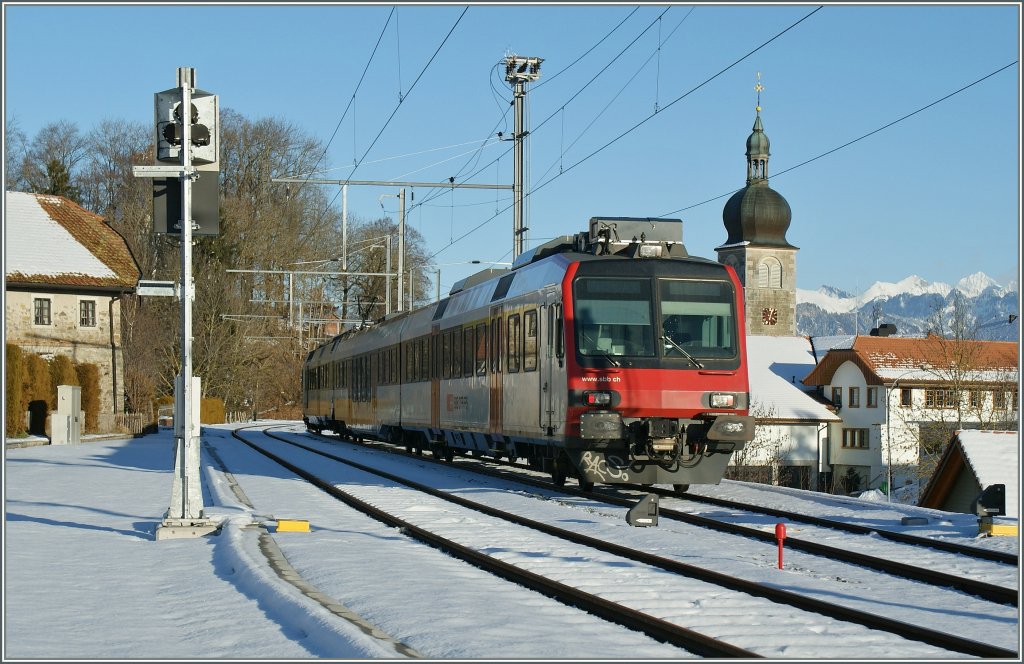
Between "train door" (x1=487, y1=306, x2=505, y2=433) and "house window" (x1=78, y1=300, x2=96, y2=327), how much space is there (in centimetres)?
3265

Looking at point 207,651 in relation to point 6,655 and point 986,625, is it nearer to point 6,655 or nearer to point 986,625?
point 6,655

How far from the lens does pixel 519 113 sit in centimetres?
3083

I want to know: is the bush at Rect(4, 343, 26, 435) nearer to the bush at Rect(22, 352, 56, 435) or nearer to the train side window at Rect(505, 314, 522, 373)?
the bush at Rect(22, 352, 56, 435)

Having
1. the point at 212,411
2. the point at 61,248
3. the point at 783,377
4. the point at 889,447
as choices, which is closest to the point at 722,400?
the point at 61,248

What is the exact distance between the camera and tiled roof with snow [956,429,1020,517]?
2193 centimetres

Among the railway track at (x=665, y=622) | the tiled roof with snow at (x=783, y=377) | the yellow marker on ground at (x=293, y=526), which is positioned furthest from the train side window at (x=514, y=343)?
the tiled roof with snow at (x=783, y=377)

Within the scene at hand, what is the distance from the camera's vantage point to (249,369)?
74875mm

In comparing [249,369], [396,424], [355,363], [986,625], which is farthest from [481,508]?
[249,369]

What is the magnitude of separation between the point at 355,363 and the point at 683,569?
29915 millimetres

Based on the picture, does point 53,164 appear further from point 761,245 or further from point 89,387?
point 761,245

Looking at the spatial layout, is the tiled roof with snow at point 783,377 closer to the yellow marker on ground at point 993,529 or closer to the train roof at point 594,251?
the train roof at point 594,251

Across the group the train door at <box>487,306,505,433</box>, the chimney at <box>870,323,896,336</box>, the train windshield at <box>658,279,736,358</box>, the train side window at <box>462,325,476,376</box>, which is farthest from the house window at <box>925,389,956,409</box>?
the train windshield at <box>658,279,736,358</box>

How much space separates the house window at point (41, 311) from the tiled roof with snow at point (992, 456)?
36.6 m

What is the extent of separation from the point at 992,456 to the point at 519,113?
1336 cm
